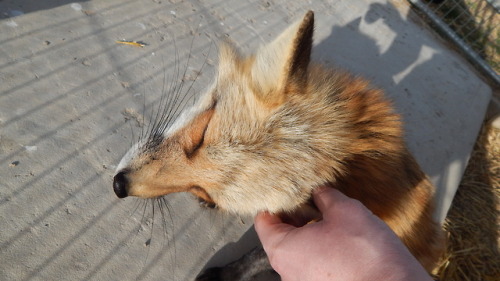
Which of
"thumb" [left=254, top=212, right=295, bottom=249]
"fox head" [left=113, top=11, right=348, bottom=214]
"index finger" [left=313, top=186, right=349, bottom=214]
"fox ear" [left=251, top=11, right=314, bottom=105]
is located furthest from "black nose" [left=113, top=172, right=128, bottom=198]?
"index finger" [left=313, top=186, right=349, bottom=214]

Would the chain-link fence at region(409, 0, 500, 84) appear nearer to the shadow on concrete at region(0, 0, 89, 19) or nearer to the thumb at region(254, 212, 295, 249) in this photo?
the thumb at region(254, 212, 295, 249)

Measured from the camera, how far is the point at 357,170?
1548mm

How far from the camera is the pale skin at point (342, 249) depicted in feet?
3.89

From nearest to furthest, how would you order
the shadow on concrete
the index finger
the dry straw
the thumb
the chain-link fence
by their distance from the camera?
the index finger, the thumb, the shadow on concrete, the dry straw, the chain-link fence

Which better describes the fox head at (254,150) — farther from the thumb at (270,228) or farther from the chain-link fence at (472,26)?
the chain-link fence at (472,26)

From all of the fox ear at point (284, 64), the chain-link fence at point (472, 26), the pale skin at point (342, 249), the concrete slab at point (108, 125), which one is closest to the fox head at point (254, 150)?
the fox ear at point (284, 64)

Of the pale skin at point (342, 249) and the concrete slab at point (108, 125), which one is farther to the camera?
the concrete slab at point (108, 125)

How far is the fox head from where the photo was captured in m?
1.43

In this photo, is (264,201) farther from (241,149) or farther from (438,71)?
(438,71)

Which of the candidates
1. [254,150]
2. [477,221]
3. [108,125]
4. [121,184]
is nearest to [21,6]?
[108,125]

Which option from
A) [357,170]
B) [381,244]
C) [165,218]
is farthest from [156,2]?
[381,244]

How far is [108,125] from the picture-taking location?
2264 millimetres

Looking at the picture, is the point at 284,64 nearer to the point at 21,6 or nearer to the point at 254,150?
the point at 254,150

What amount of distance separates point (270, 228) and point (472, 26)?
5038mm
